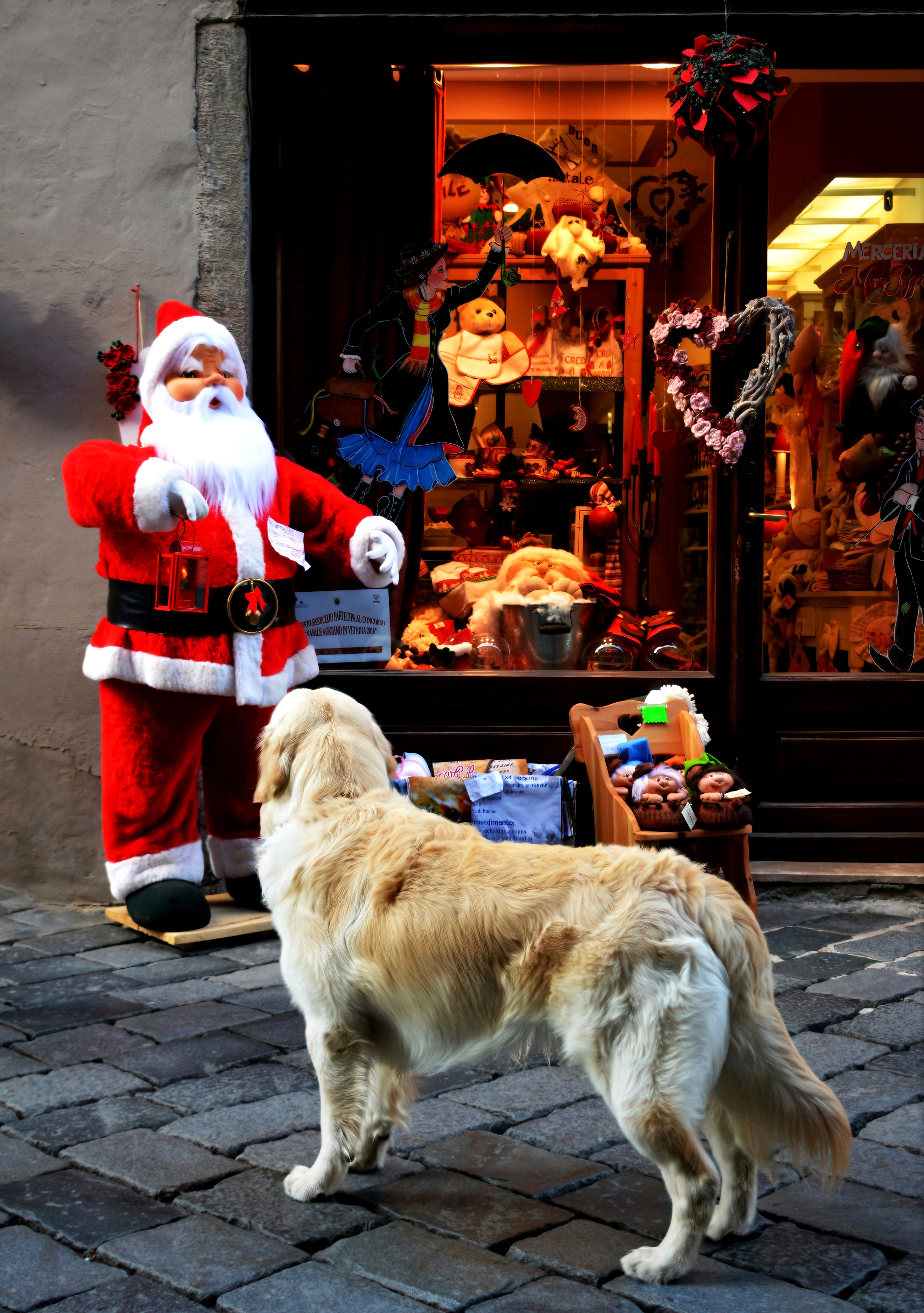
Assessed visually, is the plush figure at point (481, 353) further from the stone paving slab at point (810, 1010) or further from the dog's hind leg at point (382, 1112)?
the dog's hind leg at point (382, 1112)

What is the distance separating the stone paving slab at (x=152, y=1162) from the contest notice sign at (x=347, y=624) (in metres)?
2.86

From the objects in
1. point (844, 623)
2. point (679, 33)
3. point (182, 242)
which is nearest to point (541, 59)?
point (679, 33)

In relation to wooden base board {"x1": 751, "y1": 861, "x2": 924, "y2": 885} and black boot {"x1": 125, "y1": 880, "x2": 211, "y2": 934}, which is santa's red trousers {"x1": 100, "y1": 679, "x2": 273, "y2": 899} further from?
wooden base board {"x1": 751, "y1": 861, "x2": 924, "y2": 885}

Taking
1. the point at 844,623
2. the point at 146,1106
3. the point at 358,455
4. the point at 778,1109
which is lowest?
the point at 146,1106

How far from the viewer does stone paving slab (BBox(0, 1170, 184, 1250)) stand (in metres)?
2.45

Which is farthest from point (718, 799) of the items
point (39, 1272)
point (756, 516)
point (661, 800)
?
point (39, 1272)

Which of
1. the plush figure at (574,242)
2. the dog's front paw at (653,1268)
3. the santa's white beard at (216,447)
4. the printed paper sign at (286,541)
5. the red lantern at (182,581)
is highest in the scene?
the plush figure at (574,242)

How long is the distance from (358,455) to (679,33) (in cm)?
234

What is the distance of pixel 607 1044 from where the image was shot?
2217 millimetres

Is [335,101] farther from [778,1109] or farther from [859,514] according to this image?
[778,1109]

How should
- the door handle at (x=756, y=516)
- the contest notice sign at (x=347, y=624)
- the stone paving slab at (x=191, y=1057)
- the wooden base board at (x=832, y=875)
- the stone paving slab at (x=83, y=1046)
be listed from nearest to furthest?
the stone paving slab at (x=191, y=1057) < the stone paving slab at (x=83, y=1046) < the wooden base board at (x=832, y=875) < the door handle at (x=756, y=516) < the contest notice sign at (x=347, y=624)

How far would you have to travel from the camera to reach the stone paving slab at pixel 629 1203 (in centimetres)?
248

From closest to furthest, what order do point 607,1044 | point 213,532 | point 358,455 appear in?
point 607,1044 → point 213,532 → point 358,455

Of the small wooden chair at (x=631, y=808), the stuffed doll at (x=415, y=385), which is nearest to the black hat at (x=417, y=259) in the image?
the stuffed doll at (x=415, y=385)
